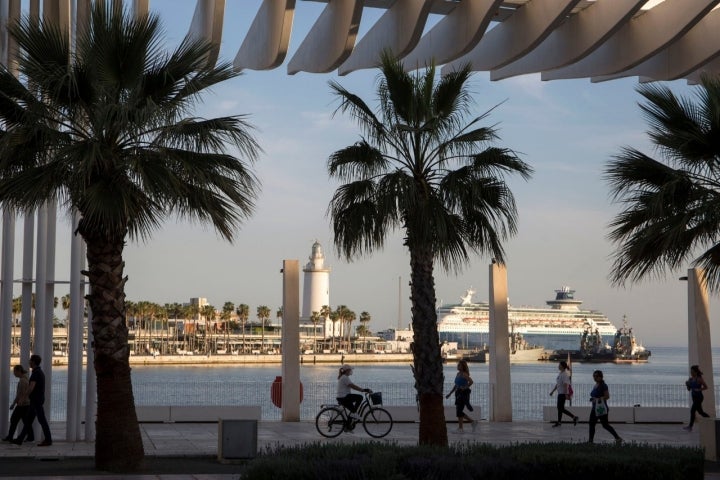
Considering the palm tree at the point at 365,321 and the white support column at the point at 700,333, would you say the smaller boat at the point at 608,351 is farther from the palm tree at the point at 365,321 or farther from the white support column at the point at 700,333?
the white support column at the point at 700,333

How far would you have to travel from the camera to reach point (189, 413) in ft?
73.4

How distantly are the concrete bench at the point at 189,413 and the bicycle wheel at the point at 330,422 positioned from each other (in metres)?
2.65

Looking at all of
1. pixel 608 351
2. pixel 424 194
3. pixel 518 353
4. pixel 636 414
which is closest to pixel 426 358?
pixel 424 194

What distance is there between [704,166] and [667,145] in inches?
24.6

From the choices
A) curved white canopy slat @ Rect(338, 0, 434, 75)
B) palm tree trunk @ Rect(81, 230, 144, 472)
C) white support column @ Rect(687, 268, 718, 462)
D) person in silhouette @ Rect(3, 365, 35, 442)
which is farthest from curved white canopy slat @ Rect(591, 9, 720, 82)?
person in silhouette @ Rect(3, 365, 35, 442)

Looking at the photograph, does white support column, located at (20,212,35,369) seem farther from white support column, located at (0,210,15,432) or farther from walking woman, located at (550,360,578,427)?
walking woman, located at (550,360,578,427)

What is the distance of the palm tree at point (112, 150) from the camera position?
12609mm

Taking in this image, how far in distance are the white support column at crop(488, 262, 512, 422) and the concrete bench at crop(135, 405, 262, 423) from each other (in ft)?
17.4

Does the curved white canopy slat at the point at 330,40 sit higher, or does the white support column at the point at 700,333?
the curved white canopy slat at the point at 330,40

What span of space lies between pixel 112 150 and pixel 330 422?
8060 millimetres

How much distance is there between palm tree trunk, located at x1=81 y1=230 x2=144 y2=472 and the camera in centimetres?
1330

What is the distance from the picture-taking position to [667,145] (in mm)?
15773

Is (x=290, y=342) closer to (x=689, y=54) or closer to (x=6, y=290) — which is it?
(x=6, y=290)

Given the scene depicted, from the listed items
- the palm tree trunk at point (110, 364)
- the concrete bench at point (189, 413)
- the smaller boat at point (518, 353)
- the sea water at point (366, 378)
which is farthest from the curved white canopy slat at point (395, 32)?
the smaller boat at point (518, 353)
